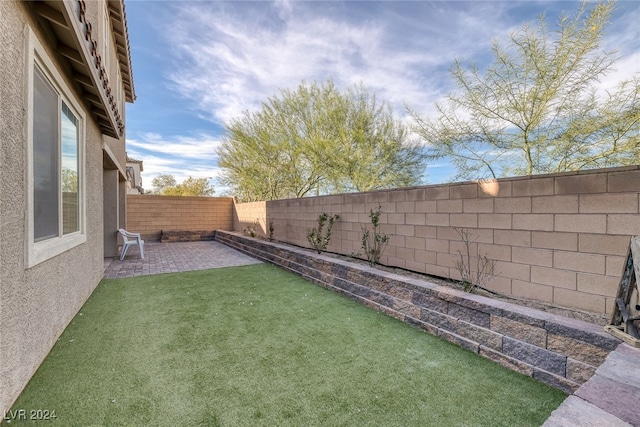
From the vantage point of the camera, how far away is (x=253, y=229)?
34.6ft

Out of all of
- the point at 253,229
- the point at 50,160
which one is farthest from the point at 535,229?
the point at 253,229

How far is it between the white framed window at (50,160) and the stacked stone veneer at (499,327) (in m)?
3.48

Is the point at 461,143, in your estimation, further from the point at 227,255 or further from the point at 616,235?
the point at 227,255

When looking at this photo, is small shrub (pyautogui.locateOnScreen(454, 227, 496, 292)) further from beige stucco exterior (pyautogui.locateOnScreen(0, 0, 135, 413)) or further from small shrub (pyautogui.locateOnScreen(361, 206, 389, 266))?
Answer: beige stucco exterior (pyautogui.locateOnScreen(0, 0, 135, 413))

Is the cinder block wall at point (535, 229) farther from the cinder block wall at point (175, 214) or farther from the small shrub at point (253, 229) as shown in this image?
the cinder block wall at point (175, 214)

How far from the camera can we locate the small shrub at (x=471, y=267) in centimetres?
328

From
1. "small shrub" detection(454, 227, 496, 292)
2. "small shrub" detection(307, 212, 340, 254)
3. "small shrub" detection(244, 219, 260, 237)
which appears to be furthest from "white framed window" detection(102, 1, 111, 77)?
"small shrub" detection(454, 227, 496, 292)

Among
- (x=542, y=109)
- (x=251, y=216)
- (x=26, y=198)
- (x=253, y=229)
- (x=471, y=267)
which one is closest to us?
(x=26, y=198)

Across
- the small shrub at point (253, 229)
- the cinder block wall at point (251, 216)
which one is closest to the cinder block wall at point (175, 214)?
the cinder block wall at point (251, 216)

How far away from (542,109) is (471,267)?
290 cm

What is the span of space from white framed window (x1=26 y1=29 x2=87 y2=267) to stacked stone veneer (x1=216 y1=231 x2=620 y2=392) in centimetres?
348

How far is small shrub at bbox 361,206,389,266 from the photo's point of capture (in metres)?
4.81

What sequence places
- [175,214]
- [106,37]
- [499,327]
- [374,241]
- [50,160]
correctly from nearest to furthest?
[499,327], [50,160], [374,241], [106,37], [175,214]

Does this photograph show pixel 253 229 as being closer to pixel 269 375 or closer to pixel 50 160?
pixel 50 160
